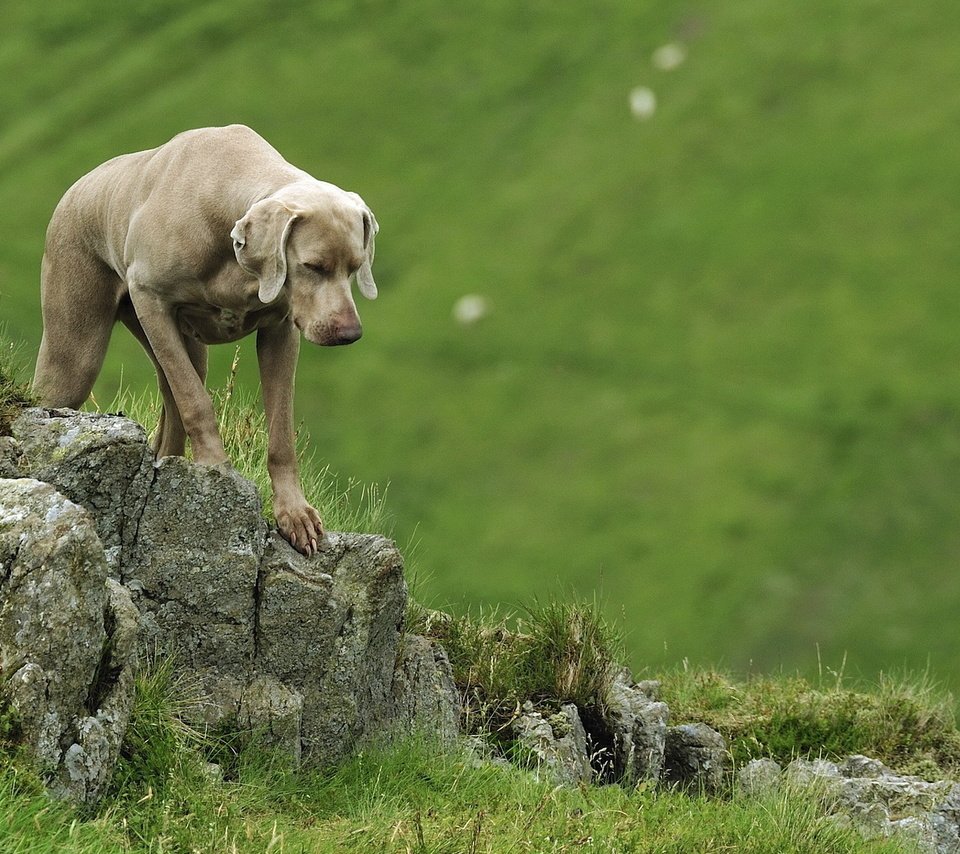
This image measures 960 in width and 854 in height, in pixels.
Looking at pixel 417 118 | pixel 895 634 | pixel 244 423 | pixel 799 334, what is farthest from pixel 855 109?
pixel 244 423

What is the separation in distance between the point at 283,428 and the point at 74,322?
1547mm

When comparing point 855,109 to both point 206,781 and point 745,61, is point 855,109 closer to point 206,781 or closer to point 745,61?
point 745,61

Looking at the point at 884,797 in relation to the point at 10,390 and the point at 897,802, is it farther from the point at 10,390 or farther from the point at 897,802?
the point at 10,390

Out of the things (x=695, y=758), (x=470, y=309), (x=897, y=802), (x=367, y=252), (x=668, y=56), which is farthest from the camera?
(x=668, y=56)

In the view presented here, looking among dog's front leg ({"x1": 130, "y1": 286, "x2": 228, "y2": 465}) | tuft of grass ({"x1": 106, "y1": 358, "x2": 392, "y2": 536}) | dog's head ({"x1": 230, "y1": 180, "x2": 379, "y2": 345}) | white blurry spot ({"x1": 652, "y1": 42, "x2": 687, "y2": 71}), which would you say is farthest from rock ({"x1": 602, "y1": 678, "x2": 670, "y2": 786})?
white blurry spot ({"x1": 652, "y1": 42, "x2": 687, "y2": 71})

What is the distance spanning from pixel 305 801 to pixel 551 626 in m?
2.75

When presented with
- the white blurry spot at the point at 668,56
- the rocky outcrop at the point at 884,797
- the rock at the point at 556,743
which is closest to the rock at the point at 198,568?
the rock at the point at 556,743

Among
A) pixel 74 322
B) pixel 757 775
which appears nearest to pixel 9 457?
pixel 74 322

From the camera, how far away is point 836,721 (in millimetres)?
11367

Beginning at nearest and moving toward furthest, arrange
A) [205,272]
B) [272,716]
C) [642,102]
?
[205,272] → [272,716] → [642,102]

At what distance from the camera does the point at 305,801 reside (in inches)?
292

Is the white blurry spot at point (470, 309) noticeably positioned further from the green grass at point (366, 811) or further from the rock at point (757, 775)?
the green grass at point (366, 811)

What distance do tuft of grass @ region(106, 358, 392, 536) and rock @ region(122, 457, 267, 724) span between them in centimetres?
134

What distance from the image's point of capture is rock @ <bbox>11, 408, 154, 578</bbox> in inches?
279
